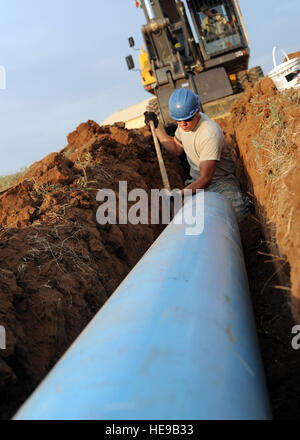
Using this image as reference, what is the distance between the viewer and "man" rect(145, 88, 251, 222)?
5.61 metres

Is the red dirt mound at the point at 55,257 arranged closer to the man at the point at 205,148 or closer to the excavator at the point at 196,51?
the man at the point at 205,148

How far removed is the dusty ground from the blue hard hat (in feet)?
2.86

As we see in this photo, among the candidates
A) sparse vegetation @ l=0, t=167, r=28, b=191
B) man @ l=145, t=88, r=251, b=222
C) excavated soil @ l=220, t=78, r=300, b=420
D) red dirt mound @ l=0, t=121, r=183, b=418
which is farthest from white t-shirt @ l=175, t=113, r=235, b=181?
sparse vegetation @ l=0, t=167, r=28, b=191

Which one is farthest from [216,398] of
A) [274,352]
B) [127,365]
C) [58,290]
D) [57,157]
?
[57,157]

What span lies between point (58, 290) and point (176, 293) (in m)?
1.88

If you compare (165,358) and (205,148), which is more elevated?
(205,148)

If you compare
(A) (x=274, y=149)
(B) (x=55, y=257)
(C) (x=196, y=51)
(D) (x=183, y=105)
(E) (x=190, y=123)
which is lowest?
(B) (x=55, y=257)

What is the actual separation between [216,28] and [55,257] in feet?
32.4

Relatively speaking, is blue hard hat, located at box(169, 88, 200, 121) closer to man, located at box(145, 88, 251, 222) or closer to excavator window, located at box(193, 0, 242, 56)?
man, located at box(145, 88, 251, 222)

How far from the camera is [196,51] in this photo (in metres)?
11.6

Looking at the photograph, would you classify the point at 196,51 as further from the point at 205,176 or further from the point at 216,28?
the point at 205,176

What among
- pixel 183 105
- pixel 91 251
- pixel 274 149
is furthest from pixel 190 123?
pixel 91 251

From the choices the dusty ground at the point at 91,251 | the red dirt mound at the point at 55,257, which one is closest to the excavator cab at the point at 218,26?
the dusty ground at the point at 91,251

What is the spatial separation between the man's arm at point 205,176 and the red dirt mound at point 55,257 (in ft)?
3.46
